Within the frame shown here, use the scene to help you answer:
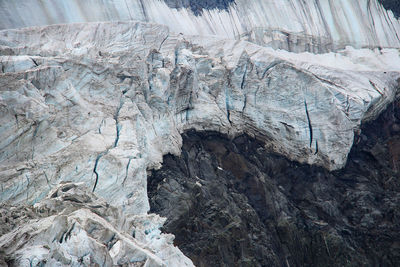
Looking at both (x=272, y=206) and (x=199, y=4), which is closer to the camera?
(x=272, y=206)

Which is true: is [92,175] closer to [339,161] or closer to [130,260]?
[130,260]

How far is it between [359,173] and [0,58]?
702 inches

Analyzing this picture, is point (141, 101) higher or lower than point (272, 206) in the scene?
higher

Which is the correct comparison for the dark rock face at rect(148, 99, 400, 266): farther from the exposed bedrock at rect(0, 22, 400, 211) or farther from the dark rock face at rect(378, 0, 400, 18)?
the dark rock face at rect(378, 0, 400, 18)

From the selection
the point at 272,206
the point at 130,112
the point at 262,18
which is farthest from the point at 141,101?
the point at 262,18

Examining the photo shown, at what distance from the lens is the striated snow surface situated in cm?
1408

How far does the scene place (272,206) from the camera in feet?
73.9

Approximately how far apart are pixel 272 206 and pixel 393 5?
72.2 ft

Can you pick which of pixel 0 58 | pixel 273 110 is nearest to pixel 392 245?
pixel 273 110

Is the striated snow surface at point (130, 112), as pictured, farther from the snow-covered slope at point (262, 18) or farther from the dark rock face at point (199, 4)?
the dark rock face at point (199, 4)

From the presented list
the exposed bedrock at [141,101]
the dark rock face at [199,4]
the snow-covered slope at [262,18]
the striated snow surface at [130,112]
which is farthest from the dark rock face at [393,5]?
the dark rock face at [199,4]

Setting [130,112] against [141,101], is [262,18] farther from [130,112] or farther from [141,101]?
[130,112]

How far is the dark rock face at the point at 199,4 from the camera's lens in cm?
3022

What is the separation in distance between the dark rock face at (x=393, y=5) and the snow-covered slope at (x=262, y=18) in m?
0.43
